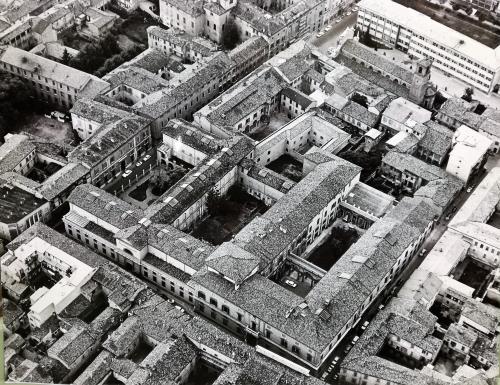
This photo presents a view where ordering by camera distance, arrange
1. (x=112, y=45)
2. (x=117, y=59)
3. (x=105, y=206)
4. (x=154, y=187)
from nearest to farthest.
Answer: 1. (x=105, y=206)
2. (x=154, y=187)
3. (x=117, y=59)
4. (x=112, y=45)

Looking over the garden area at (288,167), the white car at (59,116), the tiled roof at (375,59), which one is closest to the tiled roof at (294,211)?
the garden area at (288,167)

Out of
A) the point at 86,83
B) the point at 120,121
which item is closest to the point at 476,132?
the point at 120,121

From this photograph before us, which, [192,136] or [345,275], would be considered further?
[192,136]

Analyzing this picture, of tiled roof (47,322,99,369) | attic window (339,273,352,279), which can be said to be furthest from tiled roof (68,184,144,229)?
attic window (339,273,352,279)

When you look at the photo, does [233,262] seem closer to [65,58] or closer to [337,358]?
[337,358]

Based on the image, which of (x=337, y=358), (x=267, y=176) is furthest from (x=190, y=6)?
(x=337, y=358)

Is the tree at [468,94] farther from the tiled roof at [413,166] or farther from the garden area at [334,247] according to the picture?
the garden area at [334,247]

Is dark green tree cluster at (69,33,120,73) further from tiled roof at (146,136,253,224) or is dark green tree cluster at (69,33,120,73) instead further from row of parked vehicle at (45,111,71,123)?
tiled roof at (146,136,253,224)
